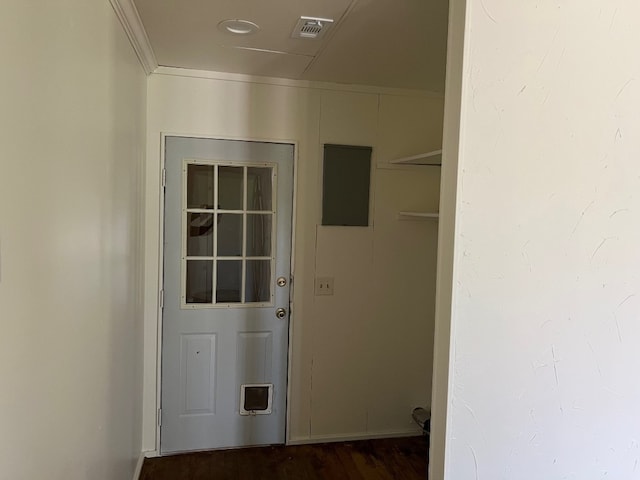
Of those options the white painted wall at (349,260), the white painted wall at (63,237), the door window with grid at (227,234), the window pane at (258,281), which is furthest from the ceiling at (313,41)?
the window pane at (258,281)

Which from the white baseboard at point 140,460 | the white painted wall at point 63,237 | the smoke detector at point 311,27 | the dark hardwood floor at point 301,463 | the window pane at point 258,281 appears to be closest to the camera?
the white painted wall at point 63,237

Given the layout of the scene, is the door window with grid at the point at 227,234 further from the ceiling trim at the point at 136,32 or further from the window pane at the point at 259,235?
the ceiling trim at the point at 136,32

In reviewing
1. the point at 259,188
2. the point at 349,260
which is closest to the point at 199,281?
the point at 259,188

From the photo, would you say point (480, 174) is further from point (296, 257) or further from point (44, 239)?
point (296, 257)

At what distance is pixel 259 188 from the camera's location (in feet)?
9.35

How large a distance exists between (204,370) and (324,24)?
2098mm

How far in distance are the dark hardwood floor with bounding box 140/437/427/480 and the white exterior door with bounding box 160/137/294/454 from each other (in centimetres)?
10

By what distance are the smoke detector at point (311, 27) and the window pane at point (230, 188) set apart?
0.97 m

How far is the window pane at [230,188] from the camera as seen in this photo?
110 inches

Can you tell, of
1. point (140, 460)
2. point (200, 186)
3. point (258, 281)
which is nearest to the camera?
point (140, 460)

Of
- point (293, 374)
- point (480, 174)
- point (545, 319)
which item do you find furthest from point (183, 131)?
point (545, 319)

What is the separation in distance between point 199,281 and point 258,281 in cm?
36

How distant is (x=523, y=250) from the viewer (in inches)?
51.0

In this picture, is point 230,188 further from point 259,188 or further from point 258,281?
point 258,281
